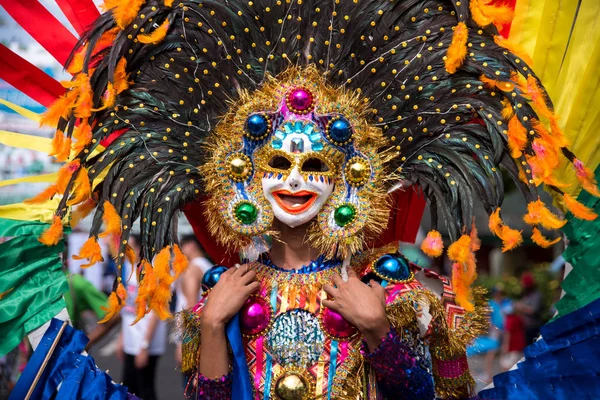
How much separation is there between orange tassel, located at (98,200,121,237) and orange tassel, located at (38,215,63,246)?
0.22 m

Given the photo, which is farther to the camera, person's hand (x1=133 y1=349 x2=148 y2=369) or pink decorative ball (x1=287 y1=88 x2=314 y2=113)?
person's hand (x1=133 y1=349 x2=148 y2=369)

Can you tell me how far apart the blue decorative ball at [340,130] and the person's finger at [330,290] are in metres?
0.56

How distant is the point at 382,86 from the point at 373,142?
0.73ft

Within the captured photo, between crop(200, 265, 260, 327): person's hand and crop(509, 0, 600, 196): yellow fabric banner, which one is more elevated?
crop(509, 0, 600, 196): yellow fabric banner

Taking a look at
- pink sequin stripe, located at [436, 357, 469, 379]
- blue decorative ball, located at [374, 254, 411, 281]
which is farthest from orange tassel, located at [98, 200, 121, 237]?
pink sequin stripe, located at [436, 357, 469, 379]

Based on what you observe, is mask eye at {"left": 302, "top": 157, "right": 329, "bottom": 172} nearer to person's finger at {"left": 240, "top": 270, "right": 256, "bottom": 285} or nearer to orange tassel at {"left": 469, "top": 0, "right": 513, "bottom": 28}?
person's finger at {"left": 240, "top": 270, "right": 256, "bottom": 285}

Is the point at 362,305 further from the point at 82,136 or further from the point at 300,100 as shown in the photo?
the point at 82,136

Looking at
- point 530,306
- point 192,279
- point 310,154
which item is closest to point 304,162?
point 310,154

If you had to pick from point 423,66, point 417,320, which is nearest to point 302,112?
point 423,66

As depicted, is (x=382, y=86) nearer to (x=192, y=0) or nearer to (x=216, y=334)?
(x=192, y=0)

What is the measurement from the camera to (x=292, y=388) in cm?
306

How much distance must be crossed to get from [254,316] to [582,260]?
1.41 meters

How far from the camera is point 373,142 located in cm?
316

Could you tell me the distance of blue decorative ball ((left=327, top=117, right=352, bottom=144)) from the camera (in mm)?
3066
